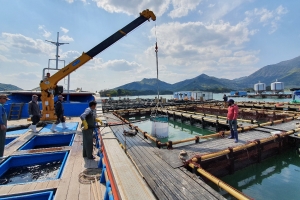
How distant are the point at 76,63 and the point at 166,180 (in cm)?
944

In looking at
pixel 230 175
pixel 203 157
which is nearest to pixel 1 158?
pixel 203 157

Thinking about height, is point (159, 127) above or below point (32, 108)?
below

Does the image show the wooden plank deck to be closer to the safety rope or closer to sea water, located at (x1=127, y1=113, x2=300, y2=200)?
the safety rope

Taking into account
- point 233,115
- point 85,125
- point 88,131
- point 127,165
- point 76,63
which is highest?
point 76,63

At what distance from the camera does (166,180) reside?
4.19m

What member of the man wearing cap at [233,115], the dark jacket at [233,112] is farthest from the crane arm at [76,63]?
the dark jacket at [233,112]

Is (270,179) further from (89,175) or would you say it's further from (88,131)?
(88,131)

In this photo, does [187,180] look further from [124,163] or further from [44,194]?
[44,194]

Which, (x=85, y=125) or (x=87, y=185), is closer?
(x=87, y=185)

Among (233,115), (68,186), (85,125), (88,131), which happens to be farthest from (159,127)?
(68,186)

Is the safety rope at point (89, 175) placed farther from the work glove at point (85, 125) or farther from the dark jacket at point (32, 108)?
the dark jacket at point (32, 108)

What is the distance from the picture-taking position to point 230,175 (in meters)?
6.33

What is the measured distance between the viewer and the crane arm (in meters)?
10.3

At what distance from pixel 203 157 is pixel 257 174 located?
3123 mm
